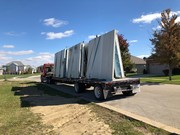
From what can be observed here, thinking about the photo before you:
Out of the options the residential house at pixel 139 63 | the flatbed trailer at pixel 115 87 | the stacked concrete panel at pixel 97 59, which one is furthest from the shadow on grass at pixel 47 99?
the residential house at pixel 139 63

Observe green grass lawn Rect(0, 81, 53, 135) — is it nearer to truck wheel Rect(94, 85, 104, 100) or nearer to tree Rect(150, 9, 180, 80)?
truck wheel Rect(94, 85, 104, 100)

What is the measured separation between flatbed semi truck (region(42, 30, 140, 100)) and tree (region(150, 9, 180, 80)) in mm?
10457

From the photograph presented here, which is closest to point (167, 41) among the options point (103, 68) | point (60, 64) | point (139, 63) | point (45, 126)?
point (60, 64)

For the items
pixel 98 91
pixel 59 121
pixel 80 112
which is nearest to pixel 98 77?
pixel 98 91

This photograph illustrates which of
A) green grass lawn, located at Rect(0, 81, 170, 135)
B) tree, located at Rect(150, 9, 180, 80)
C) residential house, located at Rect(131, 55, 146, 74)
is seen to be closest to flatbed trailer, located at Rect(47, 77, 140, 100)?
green grass lawn, located at Rect(0, 81, 170, 135)

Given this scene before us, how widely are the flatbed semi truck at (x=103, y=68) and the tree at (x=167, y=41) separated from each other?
10.5 metres

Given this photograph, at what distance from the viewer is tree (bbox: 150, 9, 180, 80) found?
25.7 m

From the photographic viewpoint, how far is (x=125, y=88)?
1407 centimetres

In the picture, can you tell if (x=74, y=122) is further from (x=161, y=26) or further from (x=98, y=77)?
(x=161, y=26)

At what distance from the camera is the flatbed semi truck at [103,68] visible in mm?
13844

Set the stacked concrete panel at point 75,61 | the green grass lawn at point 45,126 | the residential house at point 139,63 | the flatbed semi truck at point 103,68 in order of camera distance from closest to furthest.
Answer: the green grass lawn at point 45,126 < the flatbed semi truck at point 103,68 < the stacked concrete panel at point 75,61 < the residential house at point 139,63

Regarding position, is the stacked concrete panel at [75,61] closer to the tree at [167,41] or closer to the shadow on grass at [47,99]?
the shadow on grass at [47,99]

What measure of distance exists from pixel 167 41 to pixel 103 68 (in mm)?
13259

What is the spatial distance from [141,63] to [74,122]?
2515 inches
